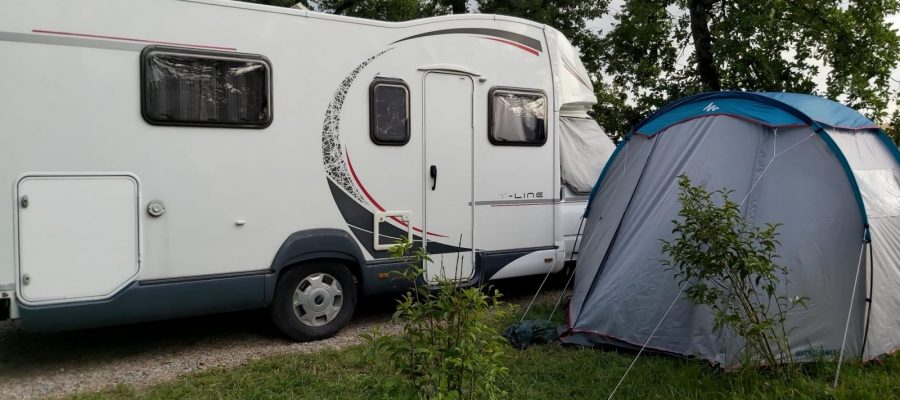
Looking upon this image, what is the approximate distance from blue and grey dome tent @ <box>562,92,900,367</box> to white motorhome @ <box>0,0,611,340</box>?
4.71 feet

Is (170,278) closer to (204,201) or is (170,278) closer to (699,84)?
(204,201)

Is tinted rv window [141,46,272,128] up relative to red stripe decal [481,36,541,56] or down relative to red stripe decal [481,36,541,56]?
down

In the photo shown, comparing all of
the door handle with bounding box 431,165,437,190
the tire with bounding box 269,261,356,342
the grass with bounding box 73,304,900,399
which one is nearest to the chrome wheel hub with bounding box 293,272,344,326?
the tire with bounding box 269,261,356,342

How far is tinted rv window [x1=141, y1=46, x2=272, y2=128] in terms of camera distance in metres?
4.80

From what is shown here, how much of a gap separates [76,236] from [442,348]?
3057 mm

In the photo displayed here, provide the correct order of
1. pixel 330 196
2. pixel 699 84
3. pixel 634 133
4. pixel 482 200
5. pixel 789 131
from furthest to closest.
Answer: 1. pixel 699 84
2. pixel 482 200
3. pixel 634 133
4. pixel 330 196
5. pixel 789 131

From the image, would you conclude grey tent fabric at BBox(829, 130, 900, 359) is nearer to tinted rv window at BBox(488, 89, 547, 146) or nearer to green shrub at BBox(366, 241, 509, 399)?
tinted rv window at BBox(488, 89, 547, 146)

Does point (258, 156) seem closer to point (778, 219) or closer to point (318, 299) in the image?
point (318, 299)

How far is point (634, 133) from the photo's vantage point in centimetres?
592

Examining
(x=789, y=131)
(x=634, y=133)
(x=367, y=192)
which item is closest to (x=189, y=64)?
(x=367, y=192)

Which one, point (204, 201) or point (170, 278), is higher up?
point (204, 201)

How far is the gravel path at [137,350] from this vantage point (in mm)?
4613

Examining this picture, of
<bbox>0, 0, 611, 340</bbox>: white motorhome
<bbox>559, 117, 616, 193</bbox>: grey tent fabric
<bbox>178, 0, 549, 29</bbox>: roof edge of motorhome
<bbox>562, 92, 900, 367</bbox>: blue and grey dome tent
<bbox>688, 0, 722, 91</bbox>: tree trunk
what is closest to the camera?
<bbox>0, 0, 611, 340</bbox>: white motorhome

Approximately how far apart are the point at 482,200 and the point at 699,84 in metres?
5.31
